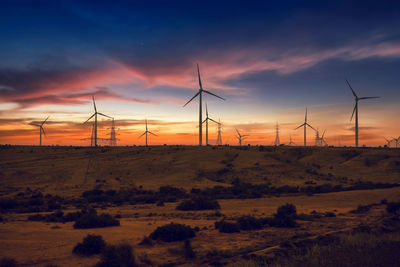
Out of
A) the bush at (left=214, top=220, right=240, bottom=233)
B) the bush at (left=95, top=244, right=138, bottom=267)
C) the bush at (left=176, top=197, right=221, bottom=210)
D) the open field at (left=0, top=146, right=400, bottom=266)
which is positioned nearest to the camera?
the bush at (left=95, top=244, right=138, bottom=267)

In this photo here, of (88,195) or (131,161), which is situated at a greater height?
(131,161)

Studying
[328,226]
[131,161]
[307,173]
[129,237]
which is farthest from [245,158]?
[129,237]

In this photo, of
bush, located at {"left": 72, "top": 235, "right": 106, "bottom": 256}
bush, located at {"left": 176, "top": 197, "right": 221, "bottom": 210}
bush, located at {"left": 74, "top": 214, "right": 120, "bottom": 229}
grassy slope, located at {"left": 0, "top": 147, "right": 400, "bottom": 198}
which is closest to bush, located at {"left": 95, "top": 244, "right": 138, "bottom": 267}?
bush, located at {"left": 72, "top": 235, "right": 106, "bottom": 256}

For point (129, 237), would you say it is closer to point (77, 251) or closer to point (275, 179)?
point (77, 251)

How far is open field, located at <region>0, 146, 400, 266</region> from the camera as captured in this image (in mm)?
22750

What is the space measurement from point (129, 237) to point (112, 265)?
7.98 meters

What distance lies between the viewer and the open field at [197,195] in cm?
2275

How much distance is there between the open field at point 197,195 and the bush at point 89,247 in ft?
1.86

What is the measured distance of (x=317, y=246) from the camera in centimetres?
2103

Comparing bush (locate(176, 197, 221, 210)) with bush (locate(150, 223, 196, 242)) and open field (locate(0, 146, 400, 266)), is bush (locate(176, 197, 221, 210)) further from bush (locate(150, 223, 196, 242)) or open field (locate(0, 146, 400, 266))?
bush (locate(150, 223, 196, 242))

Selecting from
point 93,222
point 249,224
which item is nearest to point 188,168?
point 93,222

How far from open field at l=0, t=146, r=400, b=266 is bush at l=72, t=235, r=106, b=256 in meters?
0.57

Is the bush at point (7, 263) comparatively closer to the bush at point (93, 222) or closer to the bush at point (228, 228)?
the bush at point (93, 222)

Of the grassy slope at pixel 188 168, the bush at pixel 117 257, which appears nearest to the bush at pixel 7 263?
the bush at pixel 117 257
